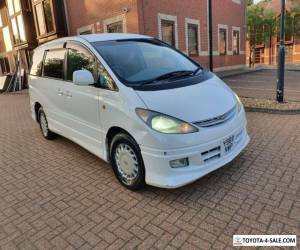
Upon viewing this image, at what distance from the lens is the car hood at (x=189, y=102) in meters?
3.10

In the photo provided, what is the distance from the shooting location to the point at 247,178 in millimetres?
3566

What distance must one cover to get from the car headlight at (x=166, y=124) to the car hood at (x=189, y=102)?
0.05m

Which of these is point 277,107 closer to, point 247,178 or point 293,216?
point 247,178

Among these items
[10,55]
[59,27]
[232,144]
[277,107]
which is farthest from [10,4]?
[232,144]

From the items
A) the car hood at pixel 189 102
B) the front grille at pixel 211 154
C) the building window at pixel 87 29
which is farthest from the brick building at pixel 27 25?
the front grille at pixel 211 154

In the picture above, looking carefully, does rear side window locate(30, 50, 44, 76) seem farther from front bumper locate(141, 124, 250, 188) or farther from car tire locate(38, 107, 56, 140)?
front bumper locate(141, 124, 250, 188)

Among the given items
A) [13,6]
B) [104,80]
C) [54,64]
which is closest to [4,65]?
[13,6]

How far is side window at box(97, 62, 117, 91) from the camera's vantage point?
11.5ft

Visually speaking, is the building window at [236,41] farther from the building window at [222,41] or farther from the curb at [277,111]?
the curb at [277,111]

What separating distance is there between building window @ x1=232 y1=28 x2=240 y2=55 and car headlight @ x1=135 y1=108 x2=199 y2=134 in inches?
696

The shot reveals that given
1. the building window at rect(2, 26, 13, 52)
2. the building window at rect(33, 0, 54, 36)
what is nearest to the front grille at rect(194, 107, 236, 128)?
the building window at rect(33, 0, 54, 36)

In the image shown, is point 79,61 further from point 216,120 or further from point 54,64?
point 216,120

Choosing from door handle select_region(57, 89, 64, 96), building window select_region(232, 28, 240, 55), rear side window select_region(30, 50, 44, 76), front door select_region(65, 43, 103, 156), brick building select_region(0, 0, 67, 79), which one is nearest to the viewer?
front door select_region(65, 43, 103, 156)

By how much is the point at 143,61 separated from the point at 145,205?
79.4 inches
